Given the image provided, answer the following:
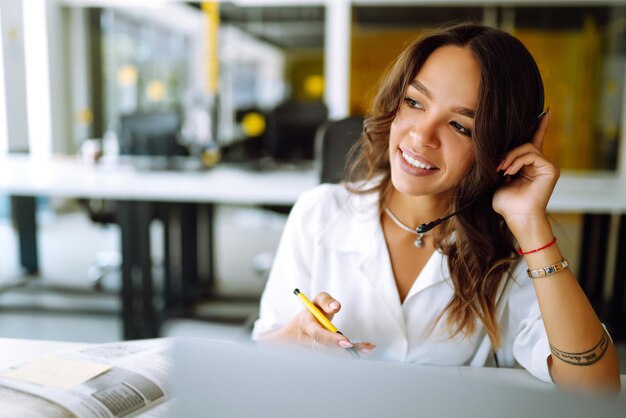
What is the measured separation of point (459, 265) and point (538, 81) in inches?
15.0

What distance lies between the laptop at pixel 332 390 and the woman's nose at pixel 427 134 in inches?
23.5

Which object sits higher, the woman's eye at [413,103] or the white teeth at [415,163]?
the woman's eye at [413,103]

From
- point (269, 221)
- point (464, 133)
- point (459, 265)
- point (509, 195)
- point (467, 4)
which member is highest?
point (467, 4)

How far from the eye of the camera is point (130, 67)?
657 centimetres

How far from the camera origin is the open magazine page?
0.78 metres

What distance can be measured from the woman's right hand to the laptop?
394 mm

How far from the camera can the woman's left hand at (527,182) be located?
106 cm

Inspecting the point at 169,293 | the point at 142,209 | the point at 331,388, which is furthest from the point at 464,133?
the point at 169,293

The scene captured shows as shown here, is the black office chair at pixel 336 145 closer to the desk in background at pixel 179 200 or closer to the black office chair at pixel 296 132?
the desk in background at pixel 179 200

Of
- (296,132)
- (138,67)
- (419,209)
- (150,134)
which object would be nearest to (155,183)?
(296,132)

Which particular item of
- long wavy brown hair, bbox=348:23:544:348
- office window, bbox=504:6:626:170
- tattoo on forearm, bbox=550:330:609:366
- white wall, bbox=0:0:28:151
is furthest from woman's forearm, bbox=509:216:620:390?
office window, bbox=504:6:626:170

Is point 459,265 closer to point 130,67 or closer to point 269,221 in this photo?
point 269,221

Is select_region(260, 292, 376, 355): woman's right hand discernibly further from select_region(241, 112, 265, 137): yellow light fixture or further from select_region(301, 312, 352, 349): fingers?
select_region(241, 112, 265, 137): yellow light fixture

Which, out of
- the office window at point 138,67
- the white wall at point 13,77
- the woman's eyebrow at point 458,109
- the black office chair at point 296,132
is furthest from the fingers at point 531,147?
the office window at point 138,67
